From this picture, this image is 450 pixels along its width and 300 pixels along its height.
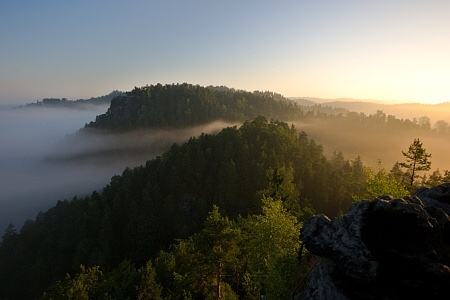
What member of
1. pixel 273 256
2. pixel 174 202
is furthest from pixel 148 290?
pixel 174 202

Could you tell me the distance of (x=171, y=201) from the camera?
10875cm

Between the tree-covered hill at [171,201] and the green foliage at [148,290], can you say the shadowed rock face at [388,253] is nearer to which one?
the green foliage at [148,290]

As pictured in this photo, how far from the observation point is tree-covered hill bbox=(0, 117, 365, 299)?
102m

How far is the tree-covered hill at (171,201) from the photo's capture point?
102500 mm

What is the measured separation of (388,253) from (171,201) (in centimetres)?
9625

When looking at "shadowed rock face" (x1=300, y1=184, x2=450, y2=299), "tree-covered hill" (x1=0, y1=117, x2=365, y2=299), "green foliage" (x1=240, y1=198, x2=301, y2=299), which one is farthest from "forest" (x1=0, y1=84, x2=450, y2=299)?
"shadowed rock face" (x1=300, y1=184, x2=450, y2=299)

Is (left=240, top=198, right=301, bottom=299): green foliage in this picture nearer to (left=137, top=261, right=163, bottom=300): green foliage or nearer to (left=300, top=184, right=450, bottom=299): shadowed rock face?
(left=300, top=184, right=450, bottom=299): shadowed rock face

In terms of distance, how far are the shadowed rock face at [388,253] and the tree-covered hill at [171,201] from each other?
74671 mm

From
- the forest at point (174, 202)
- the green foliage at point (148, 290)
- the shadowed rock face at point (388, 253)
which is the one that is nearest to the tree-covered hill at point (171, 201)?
the forest at point (174, 202)

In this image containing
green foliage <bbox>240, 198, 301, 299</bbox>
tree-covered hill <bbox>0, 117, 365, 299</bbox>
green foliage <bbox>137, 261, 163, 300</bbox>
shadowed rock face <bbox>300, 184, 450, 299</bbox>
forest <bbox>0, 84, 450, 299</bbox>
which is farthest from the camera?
tree-covered hill <bbox>0, 117, 365, 299</bbox>

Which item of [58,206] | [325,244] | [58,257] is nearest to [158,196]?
[58,257]

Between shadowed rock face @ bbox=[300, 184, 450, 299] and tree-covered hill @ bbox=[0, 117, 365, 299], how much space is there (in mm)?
74671

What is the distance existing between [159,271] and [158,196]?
204 ft

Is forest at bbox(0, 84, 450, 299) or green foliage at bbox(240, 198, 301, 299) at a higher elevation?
green foliage at bbox(240, 198, 301, 299)
